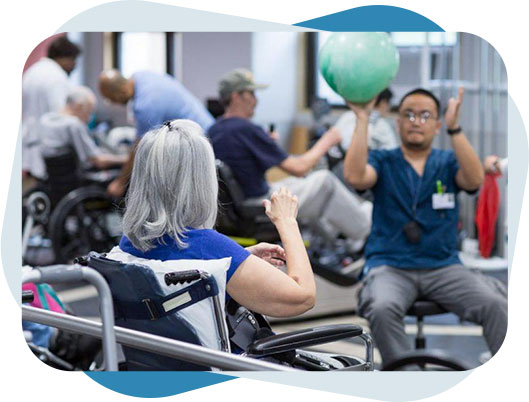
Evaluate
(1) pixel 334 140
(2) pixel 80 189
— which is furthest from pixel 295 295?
(2) pixel 80 189

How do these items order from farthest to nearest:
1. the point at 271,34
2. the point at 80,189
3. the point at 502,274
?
the point at 271,34 < the point at 80,189 < the point at 502,274

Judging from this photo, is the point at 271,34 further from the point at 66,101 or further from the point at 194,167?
the point at 194,167

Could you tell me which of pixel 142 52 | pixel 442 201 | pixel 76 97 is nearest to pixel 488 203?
pixel 442 201

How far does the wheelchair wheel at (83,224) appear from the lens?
541cm

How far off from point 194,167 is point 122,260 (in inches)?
11.3

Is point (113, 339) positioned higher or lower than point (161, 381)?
higher

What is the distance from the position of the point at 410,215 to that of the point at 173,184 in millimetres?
1333

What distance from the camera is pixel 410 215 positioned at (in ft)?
10.4

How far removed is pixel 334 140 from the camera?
12.7 ft

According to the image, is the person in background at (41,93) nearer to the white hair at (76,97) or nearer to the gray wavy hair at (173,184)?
the white hair at (76,97)

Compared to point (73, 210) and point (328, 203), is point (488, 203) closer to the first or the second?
point (328, 203)

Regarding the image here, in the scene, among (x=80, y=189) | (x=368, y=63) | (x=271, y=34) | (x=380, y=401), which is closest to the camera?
(x=380, y=401)

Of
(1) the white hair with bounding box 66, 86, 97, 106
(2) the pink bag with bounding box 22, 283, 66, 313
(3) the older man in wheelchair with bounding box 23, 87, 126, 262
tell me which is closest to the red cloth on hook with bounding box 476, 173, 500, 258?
(2) the pink bag with bounding box 22, 283, 66, 313

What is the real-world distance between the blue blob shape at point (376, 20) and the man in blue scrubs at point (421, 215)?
51cm
